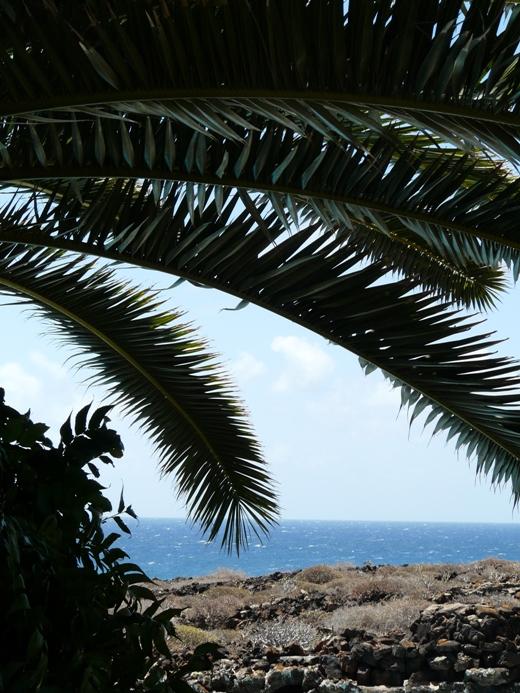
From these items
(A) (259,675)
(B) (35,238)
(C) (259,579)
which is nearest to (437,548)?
(C) (259,579)

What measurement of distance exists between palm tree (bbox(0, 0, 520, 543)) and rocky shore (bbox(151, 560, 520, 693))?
3.00 meters

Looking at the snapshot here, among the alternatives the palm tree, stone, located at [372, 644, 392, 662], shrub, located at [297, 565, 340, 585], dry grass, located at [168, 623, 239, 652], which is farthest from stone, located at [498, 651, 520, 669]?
shrub, located at [297, 565, 340, 585]

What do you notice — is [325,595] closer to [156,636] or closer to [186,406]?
[186,406]

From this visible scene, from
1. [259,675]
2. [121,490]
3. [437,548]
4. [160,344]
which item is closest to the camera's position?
[121,490]

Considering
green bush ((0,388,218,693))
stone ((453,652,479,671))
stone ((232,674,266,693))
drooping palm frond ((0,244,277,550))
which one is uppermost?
drooping palm frond ((0,244,277,550))

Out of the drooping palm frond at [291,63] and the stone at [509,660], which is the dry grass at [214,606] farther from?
the drooping palm frond at [291,63]

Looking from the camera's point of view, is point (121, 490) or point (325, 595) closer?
point (121, 490)

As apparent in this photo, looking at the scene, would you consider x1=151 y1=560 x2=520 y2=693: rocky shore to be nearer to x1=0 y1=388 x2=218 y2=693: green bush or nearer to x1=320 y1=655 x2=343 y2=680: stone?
x1=320 y1=655 x2=343 y2=680: stone

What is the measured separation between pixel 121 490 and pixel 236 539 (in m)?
3.46

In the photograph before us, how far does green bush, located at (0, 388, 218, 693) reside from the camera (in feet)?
4.53

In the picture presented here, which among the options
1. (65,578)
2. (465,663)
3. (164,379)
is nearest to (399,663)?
(465,663)

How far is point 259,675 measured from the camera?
→ 7.27 meters

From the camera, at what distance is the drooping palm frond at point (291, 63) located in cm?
224

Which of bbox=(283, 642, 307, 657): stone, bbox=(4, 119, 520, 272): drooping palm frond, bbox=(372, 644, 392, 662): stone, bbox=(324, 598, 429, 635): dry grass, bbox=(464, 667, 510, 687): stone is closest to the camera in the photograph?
bbox=(4, 119, 520, 272): drooping palm frond
